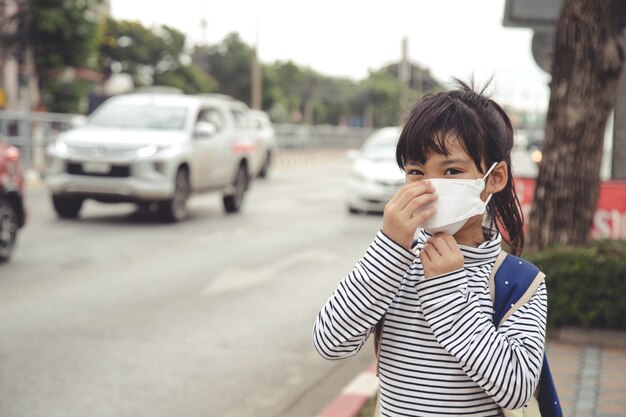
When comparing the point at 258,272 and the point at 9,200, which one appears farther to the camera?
the point at 258,272

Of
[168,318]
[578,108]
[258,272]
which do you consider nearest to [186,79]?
[258,272]

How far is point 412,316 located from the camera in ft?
6.88

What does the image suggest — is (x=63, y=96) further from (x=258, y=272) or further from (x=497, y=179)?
(x=497, y=179)

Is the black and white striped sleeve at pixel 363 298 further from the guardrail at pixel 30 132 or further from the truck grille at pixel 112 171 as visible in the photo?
the guardrail at pixel 30 132

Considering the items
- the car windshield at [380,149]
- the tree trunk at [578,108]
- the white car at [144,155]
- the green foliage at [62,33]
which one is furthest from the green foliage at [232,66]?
the tree trunk at [578,108]

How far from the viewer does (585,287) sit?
6.34 metres

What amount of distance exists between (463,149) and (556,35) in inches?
188

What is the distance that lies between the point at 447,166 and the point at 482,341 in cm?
37

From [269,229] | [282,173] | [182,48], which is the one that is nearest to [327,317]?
[269,229]

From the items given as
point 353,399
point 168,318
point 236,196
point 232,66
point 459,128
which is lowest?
point 236,196

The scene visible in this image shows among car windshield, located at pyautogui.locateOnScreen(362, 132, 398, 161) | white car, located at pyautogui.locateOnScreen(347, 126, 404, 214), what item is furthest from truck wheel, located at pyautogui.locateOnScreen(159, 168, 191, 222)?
car windshield, located at pyautogui.locateOnScreen(362, 132, 398, 161)

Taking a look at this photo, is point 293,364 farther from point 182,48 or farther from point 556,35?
point 182,48

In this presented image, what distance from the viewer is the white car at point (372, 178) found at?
1597cm

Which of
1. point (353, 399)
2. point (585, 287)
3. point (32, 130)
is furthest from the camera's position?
point (32, 130)
